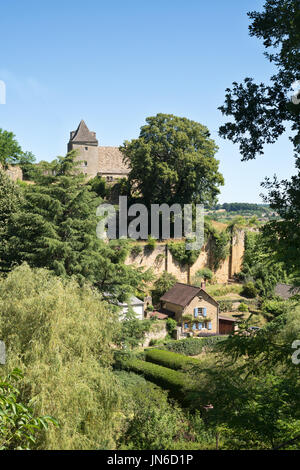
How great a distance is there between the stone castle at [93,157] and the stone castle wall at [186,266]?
43.1ft

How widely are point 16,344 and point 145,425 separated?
4743 millimetres

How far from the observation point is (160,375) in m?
20.2

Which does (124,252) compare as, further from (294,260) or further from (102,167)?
(102,167)

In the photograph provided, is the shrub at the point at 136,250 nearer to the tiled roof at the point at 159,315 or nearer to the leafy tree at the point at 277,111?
the tiled roof at the point at 159,315

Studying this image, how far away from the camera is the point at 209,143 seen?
36.3 meters

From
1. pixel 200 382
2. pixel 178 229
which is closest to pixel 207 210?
pixel 178 229

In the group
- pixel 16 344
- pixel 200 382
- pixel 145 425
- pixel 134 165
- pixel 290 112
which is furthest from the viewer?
pixel 134 165

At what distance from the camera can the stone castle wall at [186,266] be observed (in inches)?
1337

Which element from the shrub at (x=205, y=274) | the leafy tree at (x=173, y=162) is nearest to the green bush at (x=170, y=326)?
the shrub at (x=205, y=274)

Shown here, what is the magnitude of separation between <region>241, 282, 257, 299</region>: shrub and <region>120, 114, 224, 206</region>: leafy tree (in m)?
7.62

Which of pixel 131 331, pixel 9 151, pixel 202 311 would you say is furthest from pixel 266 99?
→ pixel 9 151

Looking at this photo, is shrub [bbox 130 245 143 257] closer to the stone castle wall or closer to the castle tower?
the stone castle wall

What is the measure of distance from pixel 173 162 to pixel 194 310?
1201 centimetres

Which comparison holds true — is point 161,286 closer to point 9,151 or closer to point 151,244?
point 151,244
